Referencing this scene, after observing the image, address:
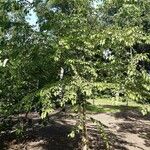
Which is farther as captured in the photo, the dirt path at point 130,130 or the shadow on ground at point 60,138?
the dirt path at point 130,130

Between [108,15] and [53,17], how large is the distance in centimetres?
190

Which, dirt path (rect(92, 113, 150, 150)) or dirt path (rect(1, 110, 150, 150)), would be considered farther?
dirt path (rect(92, 113, 150, 150))

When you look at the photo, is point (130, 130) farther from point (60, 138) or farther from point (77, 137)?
point (60, 138)

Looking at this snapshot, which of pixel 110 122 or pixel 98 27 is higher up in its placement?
pixel 98 27

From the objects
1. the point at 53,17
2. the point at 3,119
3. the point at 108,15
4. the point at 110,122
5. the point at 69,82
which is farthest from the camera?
the point at 110,122

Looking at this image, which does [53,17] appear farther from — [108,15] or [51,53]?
[108,15]

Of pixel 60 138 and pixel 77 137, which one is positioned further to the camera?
pixel 77 137

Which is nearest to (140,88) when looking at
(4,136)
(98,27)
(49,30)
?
(98,27)

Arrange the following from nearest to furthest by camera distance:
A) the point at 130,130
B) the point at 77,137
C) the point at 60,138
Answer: the point at 60,138 < the point at 77,137 < the point at 130,130

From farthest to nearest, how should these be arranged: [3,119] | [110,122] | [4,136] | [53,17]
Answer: [110,122] → [4,136] → [3,119] → [53,17]

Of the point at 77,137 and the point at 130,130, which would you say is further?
the point at 130,130

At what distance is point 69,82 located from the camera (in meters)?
10.7

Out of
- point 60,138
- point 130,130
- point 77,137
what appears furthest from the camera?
point 130,130

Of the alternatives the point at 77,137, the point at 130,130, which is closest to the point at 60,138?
the point at 77,137
